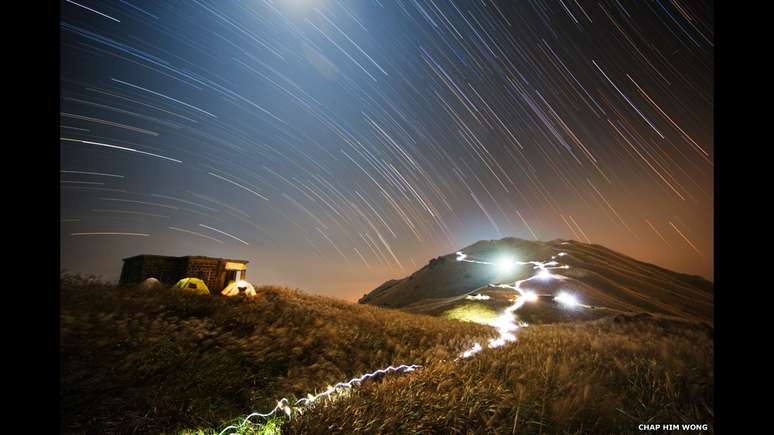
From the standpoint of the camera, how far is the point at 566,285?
206ft

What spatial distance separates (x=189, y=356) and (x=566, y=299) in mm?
62360

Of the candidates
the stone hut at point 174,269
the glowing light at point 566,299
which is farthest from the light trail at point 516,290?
the stone hut at point 174,269

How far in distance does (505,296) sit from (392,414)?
58.7 metres

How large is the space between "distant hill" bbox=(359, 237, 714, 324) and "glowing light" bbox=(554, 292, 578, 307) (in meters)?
1.80

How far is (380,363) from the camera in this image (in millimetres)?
8703

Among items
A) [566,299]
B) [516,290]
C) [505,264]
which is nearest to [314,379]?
[566,299]

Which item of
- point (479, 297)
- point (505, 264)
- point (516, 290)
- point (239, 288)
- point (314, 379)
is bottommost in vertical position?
point (314, 379)

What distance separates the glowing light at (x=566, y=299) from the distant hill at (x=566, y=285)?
1.80m

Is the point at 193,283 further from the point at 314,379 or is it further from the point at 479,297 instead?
the point at 479,297

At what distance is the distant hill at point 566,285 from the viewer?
5401 centimetres

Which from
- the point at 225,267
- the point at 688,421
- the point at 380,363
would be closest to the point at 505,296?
the point at 225,267

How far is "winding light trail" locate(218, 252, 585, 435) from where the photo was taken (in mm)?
4500

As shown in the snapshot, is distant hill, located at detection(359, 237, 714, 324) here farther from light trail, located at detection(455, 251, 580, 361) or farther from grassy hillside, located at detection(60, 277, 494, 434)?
grassy hillside, located at detection(60, 277, 494, 434)
